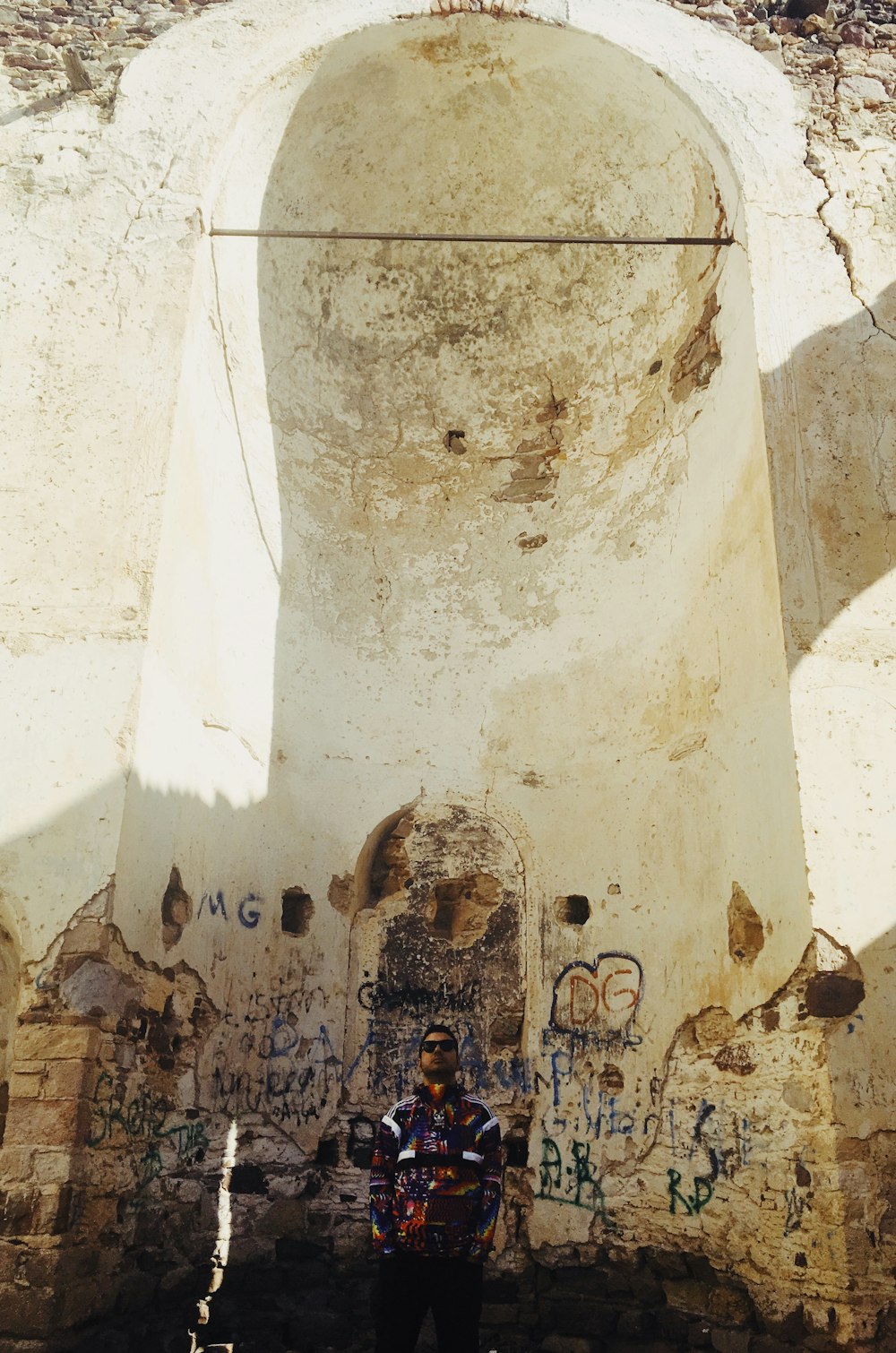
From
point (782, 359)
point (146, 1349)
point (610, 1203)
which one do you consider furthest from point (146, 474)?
point (610, 1203)

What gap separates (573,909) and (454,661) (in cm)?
174

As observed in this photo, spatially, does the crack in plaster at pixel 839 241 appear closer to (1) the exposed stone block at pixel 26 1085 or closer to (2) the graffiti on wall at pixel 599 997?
(2) the graffiti on wall at pixel 599 997

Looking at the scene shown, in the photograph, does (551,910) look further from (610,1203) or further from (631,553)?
(631,553)

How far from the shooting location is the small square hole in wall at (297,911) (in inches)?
240

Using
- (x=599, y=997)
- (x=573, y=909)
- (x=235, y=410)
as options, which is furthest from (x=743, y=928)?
(x=235, y=410)

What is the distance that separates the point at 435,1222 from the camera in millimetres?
3295

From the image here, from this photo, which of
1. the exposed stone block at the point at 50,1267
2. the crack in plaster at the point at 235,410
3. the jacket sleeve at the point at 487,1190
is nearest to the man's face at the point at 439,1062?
the jacket sleeve at the point at 487,1190

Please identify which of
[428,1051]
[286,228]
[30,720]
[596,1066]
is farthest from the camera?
[286,228]

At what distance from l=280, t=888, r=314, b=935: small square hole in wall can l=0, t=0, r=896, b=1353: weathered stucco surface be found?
38 millimetres

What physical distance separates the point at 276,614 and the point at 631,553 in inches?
87.1

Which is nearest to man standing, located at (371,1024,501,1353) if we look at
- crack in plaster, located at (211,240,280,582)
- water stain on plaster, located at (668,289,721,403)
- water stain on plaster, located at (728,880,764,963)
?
water stain on plaster, located at (728,880,764,963)

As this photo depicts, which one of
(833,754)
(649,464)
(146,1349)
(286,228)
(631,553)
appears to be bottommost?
(146,1349)

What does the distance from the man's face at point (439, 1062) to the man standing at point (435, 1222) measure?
0.34ft

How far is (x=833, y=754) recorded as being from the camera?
4590 millimetres
